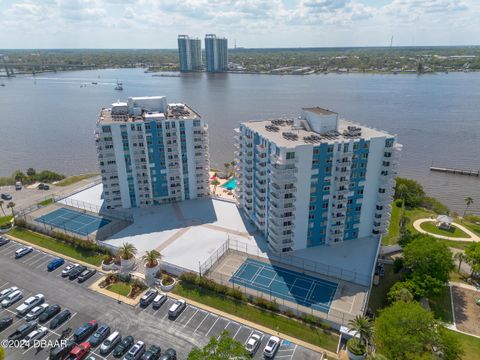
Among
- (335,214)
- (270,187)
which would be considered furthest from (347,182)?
(270,187)

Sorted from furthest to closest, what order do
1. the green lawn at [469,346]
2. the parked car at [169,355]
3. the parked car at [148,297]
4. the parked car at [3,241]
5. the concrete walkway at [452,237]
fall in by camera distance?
the concrete walkway at [452,237]
the parked car at [3,241]
the parked car at [148,297]
the green lawn at [469,346]
the parked car at [169,355]

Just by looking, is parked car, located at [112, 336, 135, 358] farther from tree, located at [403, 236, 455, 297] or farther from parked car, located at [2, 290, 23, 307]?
tree, located at [403, 236, 455, 297]

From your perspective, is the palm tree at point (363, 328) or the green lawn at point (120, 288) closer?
the palm tree at point (363, 328)

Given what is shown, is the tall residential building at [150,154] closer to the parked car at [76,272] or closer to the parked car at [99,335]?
the parked car at [76,272]

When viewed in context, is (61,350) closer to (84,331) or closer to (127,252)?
(84,331)

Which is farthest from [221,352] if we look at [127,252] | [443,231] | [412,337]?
[443,231]

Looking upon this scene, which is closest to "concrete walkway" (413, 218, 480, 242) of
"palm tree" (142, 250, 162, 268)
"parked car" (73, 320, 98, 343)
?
Result: "palm tree" (142, 250, 162, 268)

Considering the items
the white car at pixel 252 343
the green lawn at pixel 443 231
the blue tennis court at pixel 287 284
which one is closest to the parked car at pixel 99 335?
the white car at pixel 252 343
